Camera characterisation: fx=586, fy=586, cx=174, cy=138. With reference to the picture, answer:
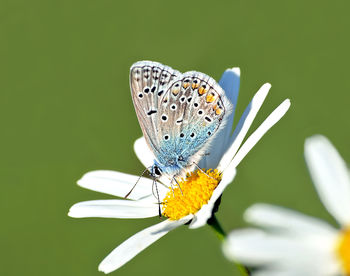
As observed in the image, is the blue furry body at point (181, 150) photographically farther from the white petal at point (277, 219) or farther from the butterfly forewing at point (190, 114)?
the white petal at point (277, 219)

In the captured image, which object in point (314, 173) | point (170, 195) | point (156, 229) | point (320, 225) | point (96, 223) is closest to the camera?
point (320, 225)

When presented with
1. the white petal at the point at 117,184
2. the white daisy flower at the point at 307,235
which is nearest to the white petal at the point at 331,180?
the white daisy flower at the point at 307,235

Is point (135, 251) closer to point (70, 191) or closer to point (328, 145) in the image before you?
point (328, 145)

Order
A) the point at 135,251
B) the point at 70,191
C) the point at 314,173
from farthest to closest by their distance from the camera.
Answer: the point at 70,191, the point at 135,251, the point at 314,173

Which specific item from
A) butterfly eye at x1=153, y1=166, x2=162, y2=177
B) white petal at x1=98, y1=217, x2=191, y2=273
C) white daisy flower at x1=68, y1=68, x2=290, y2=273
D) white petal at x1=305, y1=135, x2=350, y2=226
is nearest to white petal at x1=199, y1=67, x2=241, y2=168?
white daisy flower at x1=68, y1=68, x2=290, y2=273

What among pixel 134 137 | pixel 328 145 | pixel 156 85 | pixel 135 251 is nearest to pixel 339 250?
pixel 328 145

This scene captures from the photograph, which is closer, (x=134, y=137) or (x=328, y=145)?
(x=328, y=145)

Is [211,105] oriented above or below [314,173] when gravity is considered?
above
